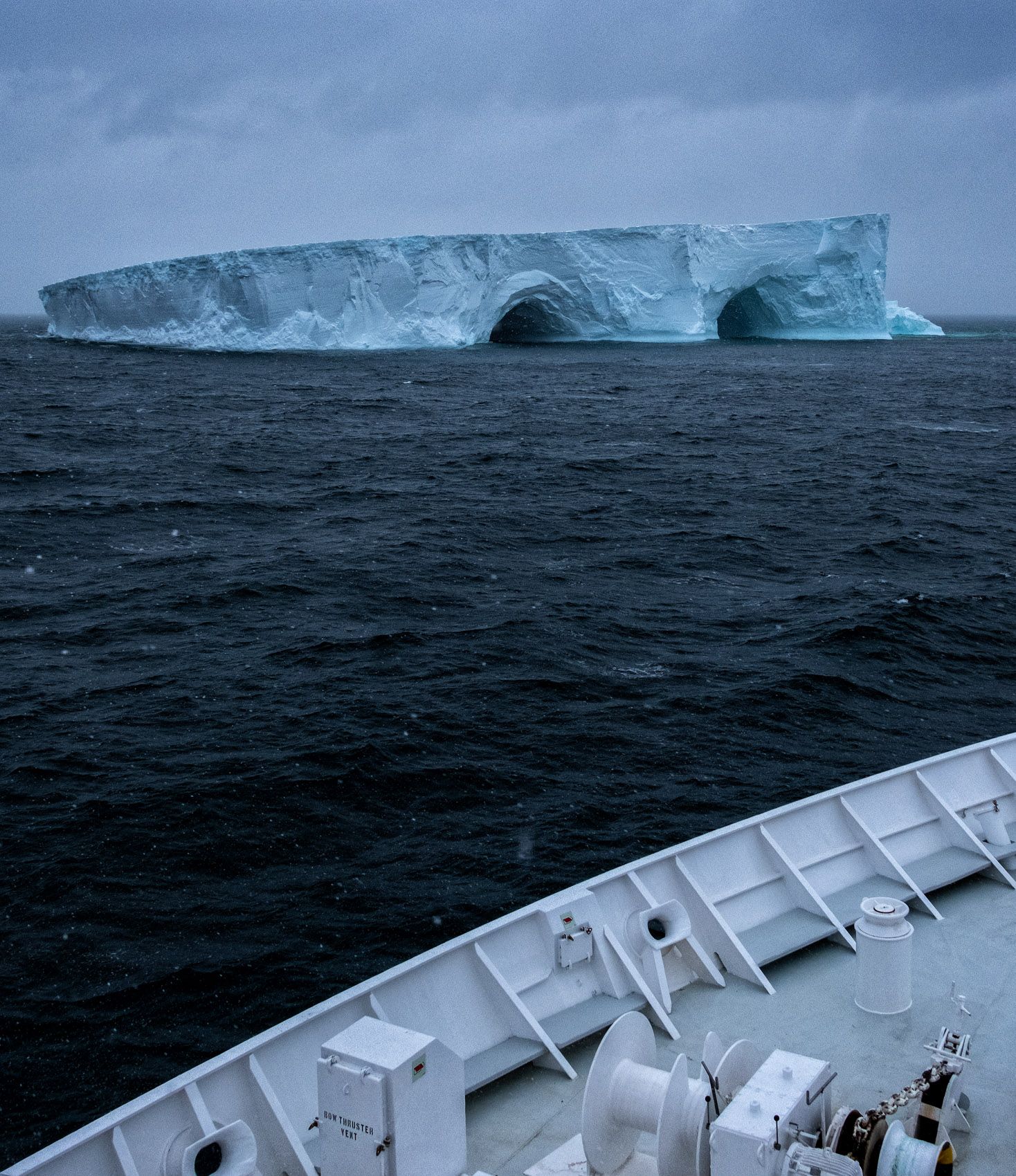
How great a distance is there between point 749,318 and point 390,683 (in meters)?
65.2

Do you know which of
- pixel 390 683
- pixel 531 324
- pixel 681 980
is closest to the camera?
pixel 681 980

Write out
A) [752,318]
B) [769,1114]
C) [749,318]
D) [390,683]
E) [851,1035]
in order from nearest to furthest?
[769,1114] → [851,1035] → [390,683] → [752,318] → [749,318]

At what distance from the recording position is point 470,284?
60562 mm

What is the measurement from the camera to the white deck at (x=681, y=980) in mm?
5047

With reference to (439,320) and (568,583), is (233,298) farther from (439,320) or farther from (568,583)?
(568,583)

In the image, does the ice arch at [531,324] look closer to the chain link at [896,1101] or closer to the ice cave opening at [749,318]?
the ice cave opening at [749,318]

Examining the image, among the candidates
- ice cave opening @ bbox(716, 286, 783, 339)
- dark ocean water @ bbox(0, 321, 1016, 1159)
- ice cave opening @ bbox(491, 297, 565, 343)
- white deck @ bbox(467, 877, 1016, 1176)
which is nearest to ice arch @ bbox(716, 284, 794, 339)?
ice cave opening @ bbox(716, 286, 783, 339)

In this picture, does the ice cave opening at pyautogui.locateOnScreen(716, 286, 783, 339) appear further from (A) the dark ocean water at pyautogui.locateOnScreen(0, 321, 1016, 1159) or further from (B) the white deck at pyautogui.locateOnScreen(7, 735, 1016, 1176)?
(B) the white deck at pyautogui.locateOnScreen(7, 735, 1016, 1176)

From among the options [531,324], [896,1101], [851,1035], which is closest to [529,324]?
[531,324]

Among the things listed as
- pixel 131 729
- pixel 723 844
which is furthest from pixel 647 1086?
pixel 131 729

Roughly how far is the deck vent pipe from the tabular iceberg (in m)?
53.4

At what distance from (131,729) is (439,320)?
169ft

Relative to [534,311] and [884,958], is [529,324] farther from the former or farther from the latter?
[884,958]

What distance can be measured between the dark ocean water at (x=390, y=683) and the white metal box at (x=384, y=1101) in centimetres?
374
